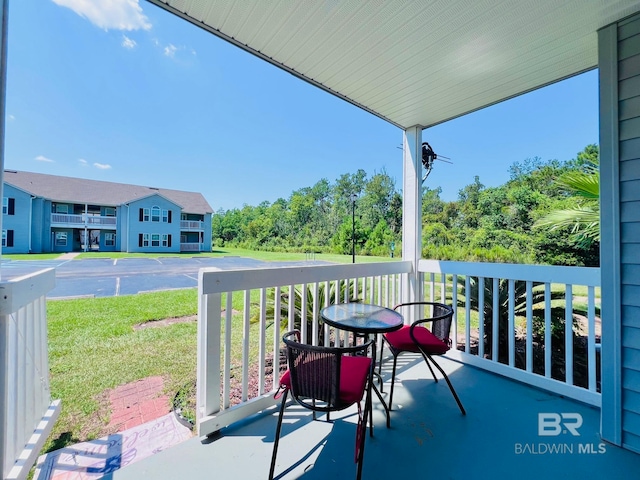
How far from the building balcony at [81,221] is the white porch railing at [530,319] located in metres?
2.88

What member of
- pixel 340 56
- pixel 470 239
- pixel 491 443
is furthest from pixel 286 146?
pixel 491 443

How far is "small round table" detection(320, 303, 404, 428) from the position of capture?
1590mm

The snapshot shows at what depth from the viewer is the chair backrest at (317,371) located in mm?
1234

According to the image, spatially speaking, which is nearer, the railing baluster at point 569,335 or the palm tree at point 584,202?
the railing baluster at point 569,335

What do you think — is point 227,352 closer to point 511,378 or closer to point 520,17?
point 511,378

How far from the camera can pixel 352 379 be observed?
1.42 m

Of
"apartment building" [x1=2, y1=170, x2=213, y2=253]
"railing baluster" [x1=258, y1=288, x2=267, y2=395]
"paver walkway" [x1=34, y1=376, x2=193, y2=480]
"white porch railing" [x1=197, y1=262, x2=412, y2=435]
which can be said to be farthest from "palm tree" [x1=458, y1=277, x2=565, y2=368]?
"paver walkway" [x1=34, y1=376, x2=193, y2=480]

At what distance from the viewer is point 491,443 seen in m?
1.65

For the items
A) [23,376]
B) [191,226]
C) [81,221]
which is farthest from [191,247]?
[23,376]

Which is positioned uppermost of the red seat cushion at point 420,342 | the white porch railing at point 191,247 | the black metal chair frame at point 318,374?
the white porch railing at point 191,247

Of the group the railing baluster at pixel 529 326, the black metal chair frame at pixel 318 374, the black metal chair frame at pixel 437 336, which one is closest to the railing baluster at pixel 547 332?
the railing baluster at pixel 529 326

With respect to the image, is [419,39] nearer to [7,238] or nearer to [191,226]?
[191,226]

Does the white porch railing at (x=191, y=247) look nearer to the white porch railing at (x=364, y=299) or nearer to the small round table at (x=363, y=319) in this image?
the white porch railing at (x=364, y=299)

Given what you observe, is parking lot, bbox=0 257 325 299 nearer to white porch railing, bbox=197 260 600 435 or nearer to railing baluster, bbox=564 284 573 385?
white porch railing, bbox=197 260 600 435
